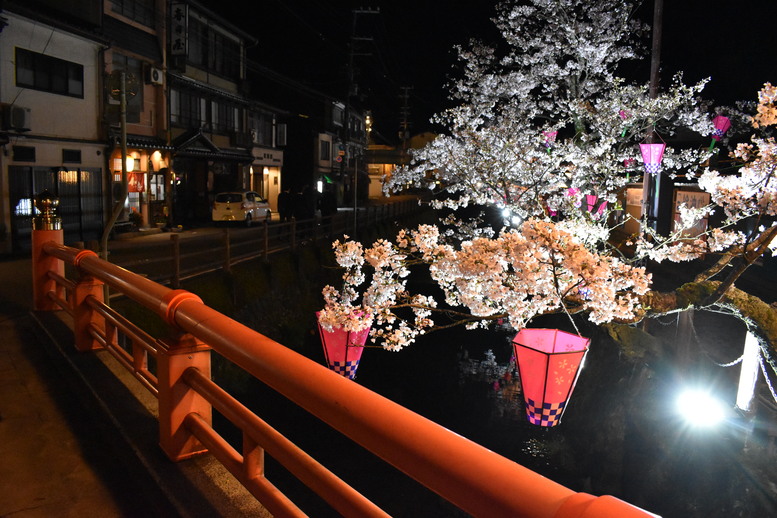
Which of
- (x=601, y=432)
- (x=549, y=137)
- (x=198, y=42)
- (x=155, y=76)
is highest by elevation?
(x=198, y=42)

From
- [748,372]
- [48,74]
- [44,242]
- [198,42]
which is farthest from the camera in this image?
[198,42]

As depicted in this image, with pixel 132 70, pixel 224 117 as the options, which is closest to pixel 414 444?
pixel 132 70

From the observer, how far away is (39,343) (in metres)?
6.01

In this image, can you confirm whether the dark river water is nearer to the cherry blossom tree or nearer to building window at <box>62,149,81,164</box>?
the cherry blossom tree

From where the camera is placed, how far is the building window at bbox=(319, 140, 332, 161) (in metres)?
39.7

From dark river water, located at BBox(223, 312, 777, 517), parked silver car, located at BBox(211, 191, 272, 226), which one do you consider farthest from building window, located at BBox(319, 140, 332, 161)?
dark river water, located at BBox(223, 312, 777, 517)

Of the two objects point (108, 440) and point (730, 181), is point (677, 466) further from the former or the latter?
point (108, 440)

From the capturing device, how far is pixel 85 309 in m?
4.97

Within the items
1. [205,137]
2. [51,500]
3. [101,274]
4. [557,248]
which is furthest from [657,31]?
[205,137]

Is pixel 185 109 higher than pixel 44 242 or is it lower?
higher

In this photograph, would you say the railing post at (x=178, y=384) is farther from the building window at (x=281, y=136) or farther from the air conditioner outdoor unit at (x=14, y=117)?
the building window at (x=281, y=136)

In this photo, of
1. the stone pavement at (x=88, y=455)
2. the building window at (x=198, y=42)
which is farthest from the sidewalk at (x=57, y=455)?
the building window at (x=198, y=42)

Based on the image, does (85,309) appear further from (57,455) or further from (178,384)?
(178,384)

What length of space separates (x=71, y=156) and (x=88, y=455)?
16.2 meters
